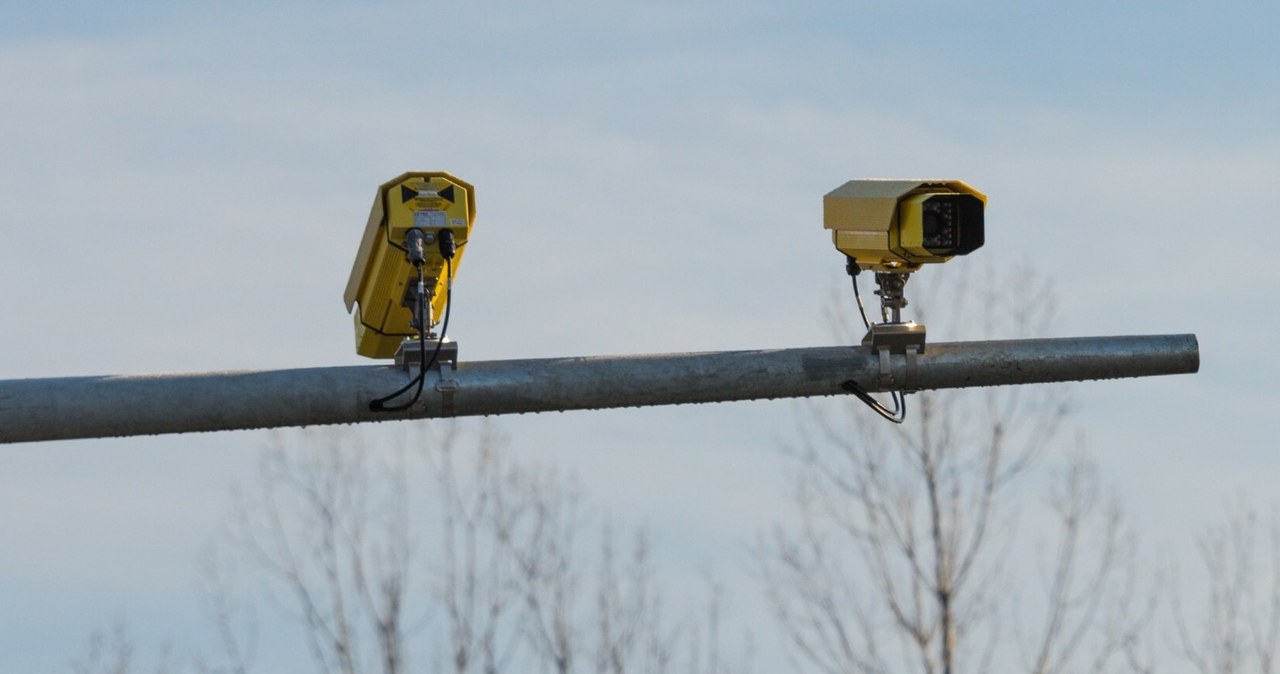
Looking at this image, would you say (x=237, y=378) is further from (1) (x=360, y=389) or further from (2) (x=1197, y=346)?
(2) (x=1197, y=346)

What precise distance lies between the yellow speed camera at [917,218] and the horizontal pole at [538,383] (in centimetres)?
39

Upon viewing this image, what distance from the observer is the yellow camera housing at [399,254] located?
31.7 feet

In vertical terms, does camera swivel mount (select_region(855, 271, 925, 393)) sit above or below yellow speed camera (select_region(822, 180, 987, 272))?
below

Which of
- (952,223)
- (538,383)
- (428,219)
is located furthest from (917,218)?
(428,219)

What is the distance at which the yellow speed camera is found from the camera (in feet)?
33.5

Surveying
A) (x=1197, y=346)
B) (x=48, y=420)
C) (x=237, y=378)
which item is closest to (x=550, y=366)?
(x=237, y=378)

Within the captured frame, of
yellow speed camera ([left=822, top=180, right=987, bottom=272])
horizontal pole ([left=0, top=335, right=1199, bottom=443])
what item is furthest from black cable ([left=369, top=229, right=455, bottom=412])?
yellow speed camera ([left=822, top=180, right=987, bottom=272])

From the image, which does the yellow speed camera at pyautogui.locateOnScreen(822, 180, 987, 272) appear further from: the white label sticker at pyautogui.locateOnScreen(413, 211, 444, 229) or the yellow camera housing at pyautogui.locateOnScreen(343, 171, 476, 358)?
the white label sticker at pyautogui.locateOnScreen(413, 211, 444, 229)

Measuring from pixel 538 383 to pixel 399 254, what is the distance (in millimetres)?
769

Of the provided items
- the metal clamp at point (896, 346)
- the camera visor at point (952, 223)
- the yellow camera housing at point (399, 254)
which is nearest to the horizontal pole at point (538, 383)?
the metal clamp at point (896, 346)

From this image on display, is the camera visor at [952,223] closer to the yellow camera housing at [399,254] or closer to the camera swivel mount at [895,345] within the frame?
the camera swivel mount at [895,345]

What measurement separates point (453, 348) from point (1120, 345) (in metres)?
2.64

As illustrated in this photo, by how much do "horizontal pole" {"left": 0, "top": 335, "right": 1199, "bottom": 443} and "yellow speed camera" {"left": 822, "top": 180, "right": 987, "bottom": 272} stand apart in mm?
388

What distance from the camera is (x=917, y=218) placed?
401 inches
